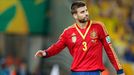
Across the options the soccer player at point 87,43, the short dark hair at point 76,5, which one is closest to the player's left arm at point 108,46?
the soccer player at point 87,43

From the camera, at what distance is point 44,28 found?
76.8 feet

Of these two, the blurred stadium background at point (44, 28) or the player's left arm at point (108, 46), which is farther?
the blurred stadium background at point (44, 28)

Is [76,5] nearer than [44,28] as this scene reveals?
Yes

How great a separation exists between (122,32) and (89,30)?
1113 cm

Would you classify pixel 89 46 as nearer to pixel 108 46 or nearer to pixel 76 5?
pixel 108 46

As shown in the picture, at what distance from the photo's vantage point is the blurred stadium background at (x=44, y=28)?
809 inches

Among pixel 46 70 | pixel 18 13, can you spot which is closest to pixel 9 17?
pixel 18 13

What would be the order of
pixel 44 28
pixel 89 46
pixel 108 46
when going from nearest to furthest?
pixel 89 46 → pixel 108 46 → pixel 44 28

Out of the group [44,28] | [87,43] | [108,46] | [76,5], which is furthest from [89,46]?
[44,28]

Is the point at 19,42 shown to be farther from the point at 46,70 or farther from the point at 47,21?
the point at 46,70

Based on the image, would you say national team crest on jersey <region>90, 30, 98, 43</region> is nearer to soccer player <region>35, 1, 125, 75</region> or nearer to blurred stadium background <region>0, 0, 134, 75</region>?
soccer player <region>35, 1, 125, 75</region>

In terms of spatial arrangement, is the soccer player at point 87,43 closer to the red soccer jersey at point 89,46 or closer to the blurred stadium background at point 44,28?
the red soccer jersey at point 89,46

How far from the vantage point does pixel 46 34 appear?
23.4 metres

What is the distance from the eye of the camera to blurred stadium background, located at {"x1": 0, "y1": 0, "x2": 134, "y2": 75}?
2055 centimetres
